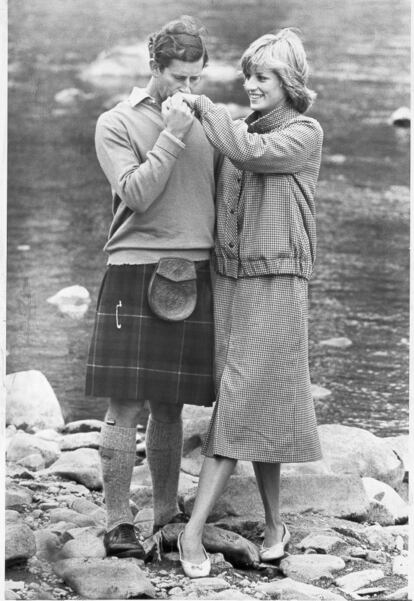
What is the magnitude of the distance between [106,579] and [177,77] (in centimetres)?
142

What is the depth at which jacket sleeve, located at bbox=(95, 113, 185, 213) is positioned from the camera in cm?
321

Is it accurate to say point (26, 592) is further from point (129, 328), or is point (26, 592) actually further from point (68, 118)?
point (68, 118)

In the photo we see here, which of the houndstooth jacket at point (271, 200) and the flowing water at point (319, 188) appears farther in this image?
the flowing water at point (319, 188)

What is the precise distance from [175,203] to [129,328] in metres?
0.39

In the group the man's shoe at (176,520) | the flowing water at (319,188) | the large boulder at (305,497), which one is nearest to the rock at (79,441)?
the flowing water at (319,188)

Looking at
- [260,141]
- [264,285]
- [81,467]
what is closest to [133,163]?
[260,141]

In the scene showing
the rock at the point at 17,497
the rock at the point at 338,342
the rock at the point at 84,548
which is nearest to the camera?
the rock at the point at 84,548

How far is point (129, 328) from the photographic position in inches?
134

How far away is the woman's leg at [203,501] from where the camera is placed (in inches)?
131

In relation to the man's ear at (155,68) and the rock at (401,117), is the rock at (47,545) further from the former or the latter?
the rock at (401,117)

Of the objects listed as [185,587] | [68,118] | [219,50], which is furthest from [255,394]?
[68,118]

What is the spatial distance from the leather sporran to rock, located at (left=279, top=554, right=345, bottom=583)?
80 centimetres

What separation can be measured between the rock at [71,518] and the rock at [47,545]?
0.20m

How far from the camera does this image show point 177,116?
126 inches
